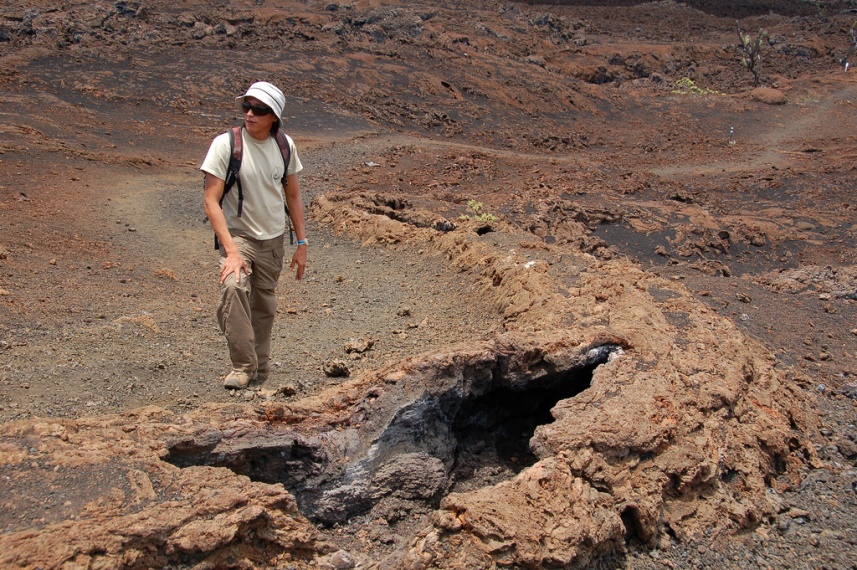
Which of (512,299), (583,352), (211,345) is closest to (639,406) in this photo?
(583,352)

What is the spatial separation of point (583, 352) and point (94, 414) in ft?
8.71

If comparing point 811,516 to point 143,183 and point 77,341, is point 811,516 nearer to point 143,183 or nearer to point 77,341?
point 77,341

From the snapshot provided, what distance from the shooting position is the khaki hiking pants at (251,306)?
3.79 metres

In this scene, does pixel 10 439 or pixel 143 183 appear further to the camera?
pixel 143 183

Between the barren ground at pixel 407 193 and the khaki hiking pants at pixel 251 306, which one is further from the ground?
the khaki hiking pants at pixel 251 306

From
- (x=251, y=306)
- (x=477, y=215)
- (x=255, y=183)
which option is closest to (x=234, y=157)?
(x=255, y=183)

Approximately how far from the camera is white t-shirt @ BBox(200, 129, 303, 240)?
3.75 metres

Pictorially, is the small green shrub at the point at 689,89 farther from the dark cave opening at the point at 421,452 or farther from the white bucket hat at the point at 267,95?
the white bucket hat at the point at 267,95

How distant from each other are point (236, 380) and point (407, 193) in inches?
334

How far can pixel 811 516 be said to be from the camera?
385 cm

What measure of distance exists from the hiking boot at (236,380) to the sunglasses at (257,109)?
142cm

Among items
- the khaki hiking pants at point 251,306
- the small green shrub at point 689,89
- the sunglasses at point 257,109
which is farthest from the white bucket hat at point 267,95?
the small green shrub at point 689,89

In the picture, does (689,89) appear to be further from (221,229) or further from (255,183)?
(221,229)

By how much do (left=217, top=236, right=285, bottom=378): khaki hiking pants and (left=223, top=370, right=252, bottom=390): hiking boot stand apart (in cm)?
3
